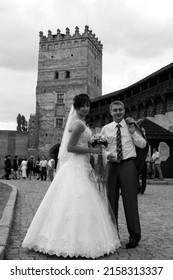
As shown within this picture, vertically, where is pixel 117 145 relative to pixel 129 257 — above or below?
above

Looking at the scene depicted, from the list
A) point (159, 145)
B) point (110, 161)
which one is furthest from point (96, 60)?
point (110, 161)

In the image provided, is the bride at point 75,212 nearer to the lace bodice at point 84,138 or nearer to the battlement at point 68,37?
the lace bodice at point 84,138

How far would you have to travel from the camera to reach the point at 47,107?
46031mm

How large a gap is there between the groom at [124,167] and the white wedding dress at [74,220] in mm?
336

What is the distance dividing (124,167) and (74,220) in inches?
42.3

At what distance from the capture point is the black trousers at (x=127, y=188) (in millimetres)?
4211

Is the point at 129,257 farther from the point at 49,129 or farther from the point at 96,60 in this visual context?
the point at 96,60

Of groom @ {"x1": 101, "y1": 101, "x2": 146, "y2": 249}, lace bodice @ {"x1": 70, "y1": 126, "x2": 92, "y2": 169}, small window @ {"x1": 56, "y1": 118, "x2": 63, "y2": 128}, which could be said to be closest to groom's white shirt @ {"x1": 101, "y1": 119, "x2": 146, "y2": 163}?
groom @ {"x1": 101, "y1": 101, "x2": 146, "y2": 249}

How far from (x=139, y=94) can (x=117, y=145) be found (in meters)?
26.1

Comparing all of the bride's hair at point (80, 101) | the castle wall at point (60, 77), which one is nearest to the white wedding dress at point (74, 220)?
the bride's hair at point (80, 101)

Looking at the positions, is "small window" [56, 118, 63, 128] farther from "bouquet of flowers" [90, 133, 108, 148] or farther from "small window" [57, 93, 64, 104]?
"bouquet of flowers" [90, 133, 108, 148]

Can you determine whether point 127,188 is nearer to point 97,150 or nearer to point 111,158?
point 111,158

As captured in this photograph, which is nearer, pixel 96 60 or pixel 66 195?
pixel 66 195

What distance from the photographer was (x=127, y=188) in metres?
4.27
